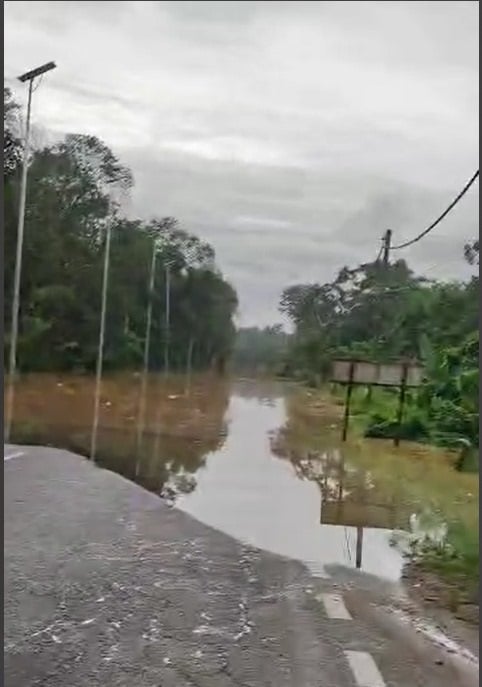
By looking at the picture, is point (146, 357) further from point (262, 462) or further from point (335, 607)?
point (335, 607)

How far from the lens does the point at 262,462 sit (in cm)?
133

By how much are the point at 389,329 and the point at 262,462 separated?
26 cm

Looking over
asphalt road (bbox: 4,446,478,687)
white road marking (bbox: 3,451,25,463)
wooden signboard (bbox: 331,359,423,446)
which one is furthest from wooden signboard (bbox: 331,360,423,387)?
white road marking (bbox: 3,451,25,463)

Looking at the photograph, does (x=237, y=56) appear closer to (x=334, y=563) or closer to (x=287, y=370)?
(x=287, y=370)

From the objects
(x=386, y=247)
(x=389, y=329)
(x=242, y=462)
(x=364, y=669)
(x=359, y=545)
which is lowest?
(x=364, y=669)

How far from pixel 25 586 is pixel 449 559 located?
0.58 metres

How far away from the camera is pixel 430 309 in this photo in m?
1.30

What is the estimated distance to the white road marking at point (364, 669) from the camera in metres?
1.21

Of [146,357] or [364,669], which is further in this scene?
[146,357]

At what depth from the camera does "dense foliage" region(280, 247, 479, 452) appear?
4.16 feet

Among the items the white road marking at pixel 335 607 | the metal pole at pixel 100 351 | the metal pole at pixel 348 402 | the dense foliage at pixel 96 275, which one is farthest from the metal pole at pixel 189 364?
the white road marking at pixel 335 607

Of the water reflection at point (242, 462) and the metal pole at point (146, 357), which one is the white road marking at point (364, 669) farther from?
the metal pole at point (146, 357)

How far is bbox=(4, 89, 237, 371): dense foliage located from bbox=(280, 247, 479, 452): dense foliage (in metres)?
0.12

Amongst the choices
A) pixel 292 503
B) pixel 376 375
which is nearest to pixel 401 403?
pixel 376 375
